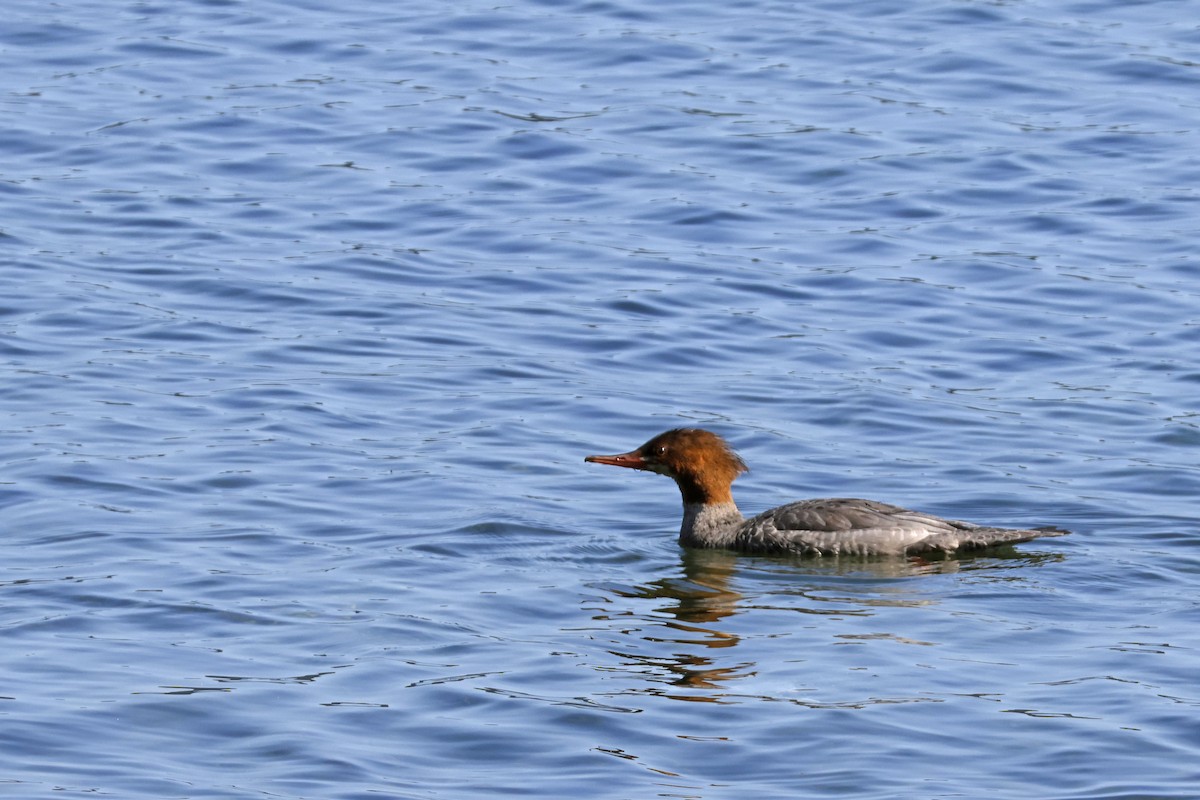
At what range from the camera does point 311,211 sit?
19.1 m

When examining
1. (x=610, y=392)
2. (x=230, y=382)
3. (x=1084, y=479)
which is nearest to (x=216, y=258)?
(x=230, y=382)

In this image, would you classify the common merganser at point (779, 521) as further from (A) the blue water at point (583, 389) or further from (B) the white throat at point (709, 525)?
(A) the blue water at point (583, 389)

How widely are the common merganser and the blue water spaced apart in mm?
212

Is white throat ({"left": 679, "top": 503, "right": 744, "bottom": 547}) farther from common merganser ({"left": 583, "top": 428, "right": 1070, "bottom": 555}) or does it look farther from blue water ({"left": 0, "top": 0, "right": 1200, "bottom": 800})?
blue water ({"left": 0, "top": 0, "right": 1200, "bottom": 800})

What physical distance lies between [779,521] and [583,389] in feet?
9.62

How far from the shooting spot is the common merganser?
39.2 feet

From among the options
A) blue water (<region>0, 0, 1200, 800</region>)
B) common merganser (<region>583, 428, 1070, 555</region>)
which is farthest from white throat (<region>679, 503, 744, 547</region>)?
blue water (<region>0, 0, 1200, 800</region>)

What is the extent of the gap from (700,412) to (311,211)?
19.2ft

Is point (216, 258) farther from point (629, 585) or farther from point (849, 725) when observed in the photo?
point (849, 725)

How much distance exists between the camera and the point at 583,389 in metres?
15.0

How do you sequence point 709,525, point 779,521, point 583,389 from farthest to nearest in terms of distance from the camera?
point 583,389
point 709,525
point 779,521

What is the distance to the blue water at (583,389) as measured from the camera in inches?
358

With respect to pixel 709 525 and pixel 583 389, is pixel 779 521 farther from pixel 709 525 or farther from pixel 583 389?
pixel 583 389

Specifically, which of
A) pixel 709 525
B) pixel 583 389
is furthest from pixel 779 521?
pixel 583 389
